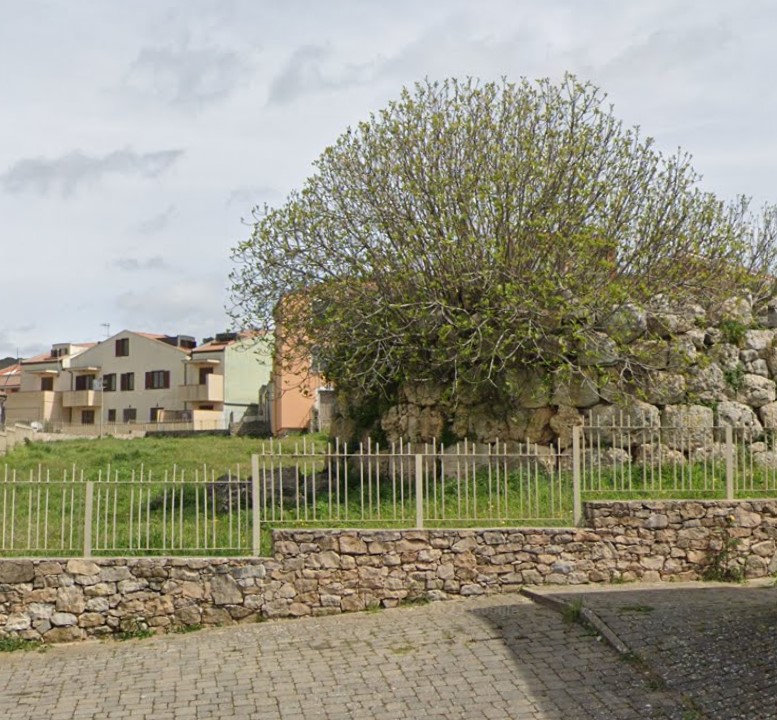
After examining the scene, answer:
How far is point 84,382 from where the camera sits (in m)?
58.7

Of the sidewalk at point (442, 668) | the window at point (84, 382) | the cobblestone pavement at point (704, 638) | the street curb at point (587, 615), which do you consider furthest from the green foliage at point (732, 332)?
the window at point (84, 382)

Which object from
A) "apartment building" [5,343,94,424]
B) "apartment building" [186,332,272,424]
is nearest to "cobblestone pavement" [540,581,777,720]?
"apartment building" [186,332,272,424]

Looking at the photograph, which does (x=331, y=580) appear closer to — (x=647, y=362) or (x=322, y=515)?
(x=322, y=515)

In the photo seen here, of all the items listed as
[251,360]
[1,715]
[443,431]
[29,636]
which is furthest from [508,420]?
[251,360]

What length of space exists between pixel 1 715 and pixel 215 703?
187cm

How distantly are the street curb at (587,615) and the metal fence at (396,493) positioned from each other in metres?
1.10

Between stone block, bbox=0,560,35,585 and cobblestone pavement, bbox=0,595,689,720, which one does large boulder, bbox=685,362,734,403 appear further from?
stone block, bbox=0,560,35,585

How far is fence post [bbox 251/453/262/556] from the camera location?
1059 centimetres

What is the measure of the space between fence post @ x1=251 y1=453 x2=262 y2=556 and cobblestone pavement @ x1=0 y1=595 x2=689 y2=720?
3.00 feet

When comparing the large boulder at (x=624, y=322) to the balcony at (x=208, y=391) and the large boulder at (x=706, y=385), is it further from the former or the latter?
the balcony at (x=208, y=391)

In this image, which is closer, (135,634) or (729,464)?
(135,634)

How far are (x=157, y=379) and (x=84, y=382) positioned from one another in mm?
6565

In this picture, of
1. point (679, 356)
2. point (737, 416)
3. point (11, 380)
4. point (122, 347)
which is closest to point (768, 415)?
point (737, 416)

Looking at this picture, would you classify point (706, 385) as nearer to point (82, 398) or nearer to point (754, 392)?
point (754, 392)
